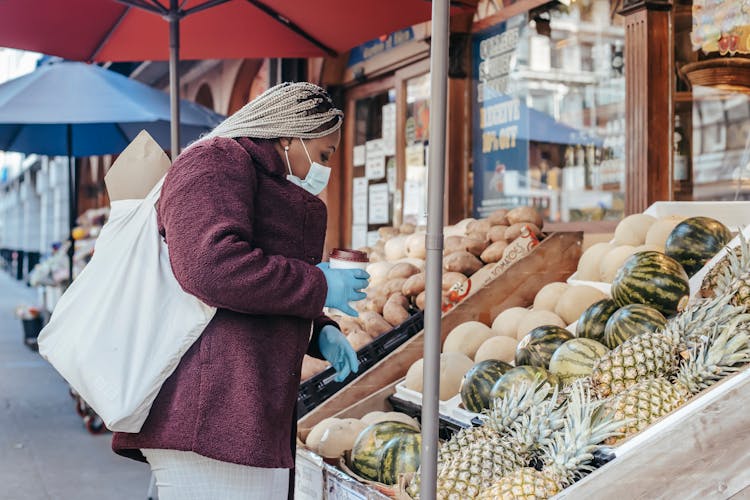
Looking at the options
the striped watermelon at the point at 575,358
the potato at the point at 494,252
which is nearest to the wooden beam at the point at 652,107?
the potato at the point at 494,252

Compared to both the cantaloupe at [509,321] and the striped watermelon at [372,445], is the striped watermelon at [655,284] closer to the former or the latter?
the cantaloupe at [509,321]

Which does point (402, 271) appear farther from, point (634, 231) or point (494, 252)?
point (634, 231)

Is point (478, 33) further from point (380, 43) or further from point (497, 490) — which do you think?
point (497, 490)

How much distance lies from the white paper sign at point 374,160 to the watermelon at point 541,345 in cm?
548

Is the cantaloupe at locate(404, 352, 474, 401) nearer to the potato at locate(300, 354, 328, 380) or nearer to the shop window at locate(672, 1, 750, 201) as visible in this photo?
the potato at locate(300, 354, 328, 380)

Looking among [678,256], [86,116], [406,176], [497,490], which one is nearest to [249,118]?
[497,490]

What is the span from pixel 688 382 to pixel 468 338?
1883mm

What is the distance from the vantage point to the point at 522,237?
5.33m

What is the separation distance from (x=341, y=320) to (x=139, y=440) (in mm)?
3133

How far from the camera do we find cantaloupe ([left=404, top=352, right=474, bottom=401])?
4.08 meters

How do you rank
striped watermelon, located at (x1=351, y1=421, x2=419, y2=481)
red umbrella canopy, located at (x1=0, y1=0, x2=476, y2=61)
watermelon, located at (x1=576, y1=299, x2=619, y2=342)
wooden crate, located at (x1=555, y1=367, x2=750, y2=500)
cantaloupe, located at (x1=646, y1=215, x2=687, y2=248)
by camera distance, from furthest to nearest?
red umbrella canopy, located at (x1=0, y1=0, x2=476, y2=61) → cantaloupe, located at (x1=646, y1=215, x2=687, y2=248) → watermelon, located at (x1=576, y1=299, x2=619, y2=342) → striped watermelon, located at (x1=351, y1=421, x2=419, y2=481) → wooden crate, located at (x1=555, y1=367, x2=750, y2=500)

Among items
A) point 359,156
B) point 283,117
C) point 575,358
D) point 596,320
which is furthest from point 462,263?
point 359,156

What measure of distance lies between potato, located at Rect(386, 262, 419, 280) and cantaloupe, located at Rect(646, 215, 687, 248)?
1.74 meters

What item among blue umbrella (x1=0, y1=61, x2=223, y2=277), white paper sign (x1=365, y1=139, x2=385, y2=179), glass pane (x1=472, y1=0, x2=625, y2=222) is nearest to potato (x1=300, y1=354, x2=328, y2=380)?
glass pane (x1=472, y1=0, x2=625, y2=222)
